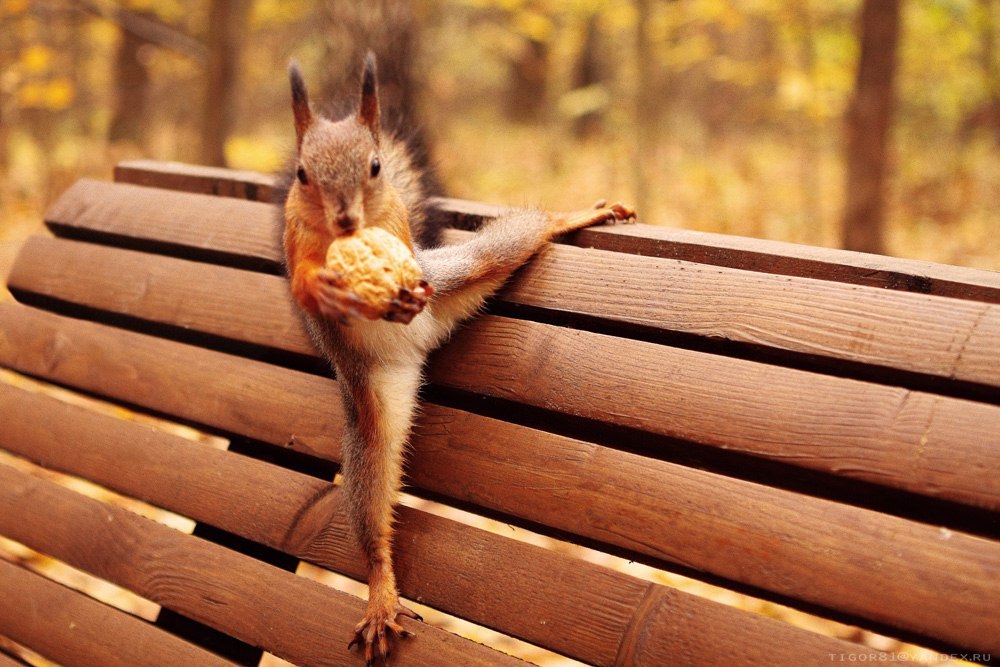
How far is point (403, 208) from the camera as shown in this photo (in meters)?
1.78

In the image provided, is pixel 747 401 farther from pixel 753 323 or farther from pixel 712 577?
pixel 712 577

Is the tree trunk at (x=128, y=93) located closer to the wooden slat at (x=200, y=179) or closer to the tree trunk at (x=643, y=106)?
the tree trunk at (x=643, y=106)

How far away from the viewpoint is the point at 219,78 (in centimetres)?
538

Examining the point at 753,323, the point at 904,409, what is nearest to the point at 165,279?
the point at 753,323

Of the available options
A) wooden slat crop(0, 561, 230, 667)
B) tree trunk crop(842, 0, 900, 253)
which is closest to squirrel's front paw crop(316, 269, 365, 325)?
wooden slat crop(0, 561, 230, 667)

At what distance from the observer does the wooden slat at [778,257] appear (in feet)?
4.99

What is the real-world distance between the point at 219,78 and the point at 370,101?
4.16m

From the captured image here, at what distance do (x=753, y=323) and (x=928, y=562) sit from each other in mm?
507

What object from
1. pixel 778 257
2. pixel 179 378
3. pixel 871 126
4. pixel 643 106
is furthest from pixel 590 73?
pixel 778 257

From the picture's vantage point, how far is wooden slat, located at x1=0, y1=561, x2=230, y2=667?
5.83ft

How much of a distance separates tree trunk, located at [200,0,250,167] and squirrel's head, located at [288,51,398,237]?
400cm

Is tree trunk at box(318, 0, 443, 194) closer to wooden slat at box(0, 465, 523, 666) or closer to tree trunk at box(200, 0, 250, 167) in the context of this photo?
tree trunk at box(200, 0, 250, 167)

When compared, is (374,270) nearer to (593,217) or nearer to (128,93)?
(593,217)

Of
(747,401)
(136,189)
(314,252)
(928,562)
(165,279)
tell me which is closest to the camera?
(928,562)
